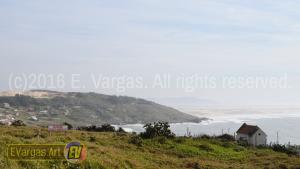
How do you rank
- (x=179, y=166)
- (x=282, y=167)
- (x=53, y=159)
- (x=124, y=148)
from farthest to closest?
(x=124, y=148), (x=282, y=167), (x=179, y=166), (x=53, y=159)

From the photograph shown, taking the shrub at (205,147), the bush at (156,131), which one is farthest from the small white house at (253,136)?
the shrub at (205,147)

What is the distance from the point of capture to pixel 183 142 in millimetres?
38656

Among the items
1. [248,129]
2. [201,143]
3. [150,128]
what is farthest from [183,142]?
[248,129]

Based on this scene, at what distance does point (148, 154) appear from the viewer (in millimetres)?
30016

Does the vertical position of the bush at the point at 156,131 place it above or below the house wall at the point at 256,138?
above

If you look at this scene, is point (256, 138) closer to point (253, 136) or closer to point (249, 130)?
A: point (253, 136)

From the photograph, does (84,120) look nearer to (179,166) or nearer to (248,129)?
(248,129)

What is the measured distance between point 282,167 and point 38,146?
18.5 meters

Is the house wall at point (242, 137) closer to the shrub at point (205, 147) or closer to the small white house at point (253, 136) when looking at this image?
the small white house at point (253, 136)

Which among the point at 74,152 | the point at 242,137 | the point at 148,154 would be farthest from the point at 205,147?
the point at 242,137

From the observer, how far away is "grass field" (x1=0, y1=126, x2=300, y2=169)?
19250mm

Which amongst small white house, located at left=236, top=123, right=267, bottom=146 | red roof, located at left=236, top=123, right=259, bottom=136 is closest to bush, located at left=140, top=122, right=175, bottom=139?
small white house, located at left=236, top=123, right=267, bottom=146

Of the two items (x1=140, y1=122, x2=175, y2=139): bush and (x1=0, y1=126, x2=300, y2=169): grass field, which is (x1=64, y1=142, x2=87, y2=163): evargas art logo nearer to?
(x1=0, y1=126, x2=300, y2=169): grass field

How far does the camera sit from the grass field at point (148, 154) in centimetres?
1925
